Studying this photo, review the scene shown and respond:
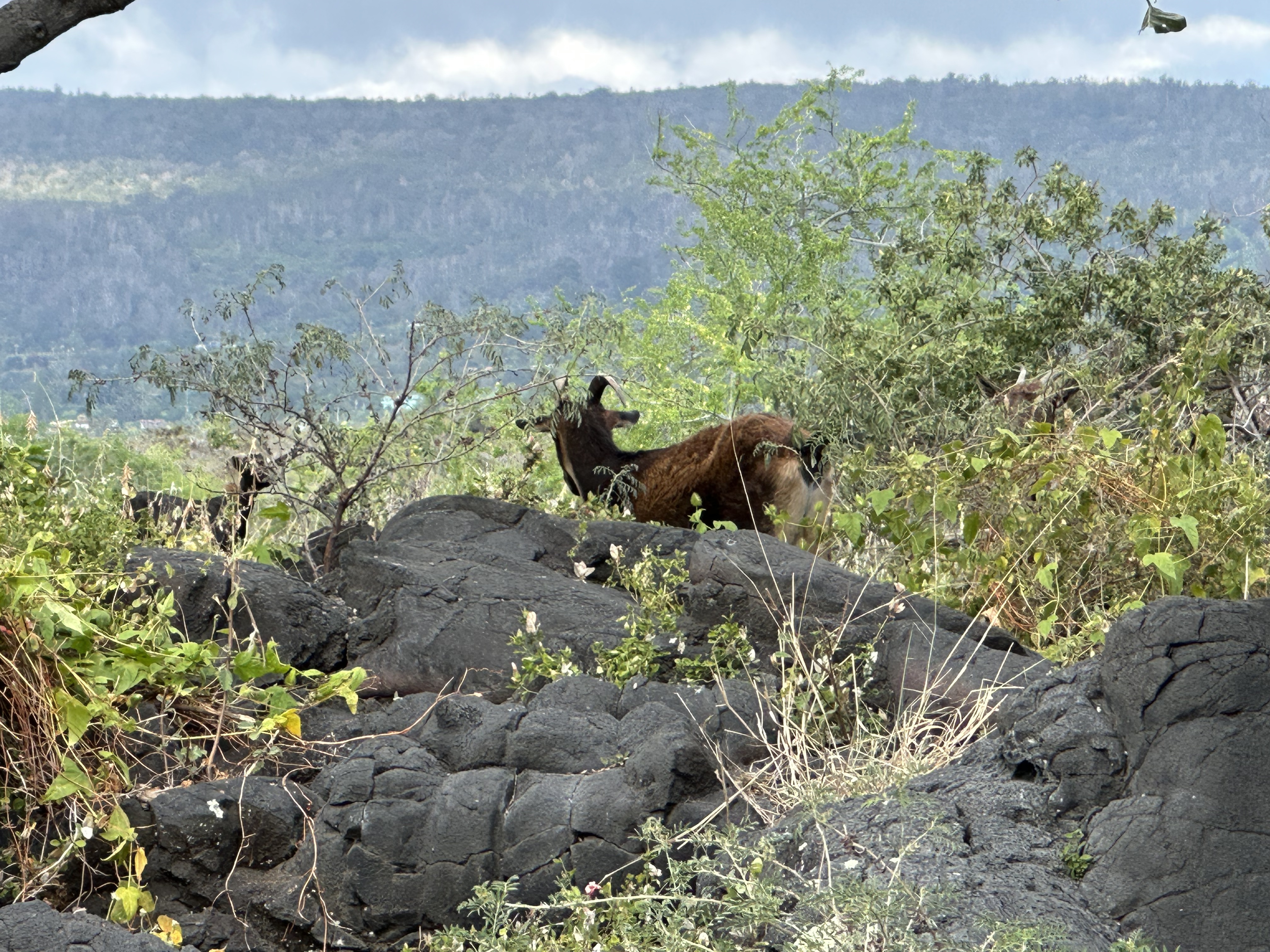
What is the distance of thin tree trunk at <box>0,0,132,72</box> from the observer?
6445 mm

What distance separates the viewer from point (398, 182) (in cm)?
17912

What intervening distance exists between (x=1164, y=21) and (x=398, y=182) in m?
182

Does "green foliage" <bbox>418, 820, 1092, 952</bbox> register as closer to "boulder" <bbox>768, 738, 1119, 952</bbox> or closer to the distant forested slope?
"boulder" <bbox>768, 738, 1119, 952</bbox>

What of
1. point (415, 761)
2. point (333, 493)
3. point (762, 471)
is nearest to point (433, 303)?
point (333, 493)

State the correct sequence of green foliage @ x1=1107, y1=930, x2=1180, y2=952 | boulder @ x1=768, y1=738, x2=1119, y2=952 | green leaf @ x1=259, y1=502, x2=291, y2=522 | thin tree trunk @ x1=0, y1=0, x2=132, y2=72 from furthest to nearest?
1. green leaf @ x1=259, y1=502, x2=291, y2=522
2. thin tree trunk @ x1=0, y1=0, x2=132, y2=72
3. boulder @ x1=768, y1=738, x2=1119, y2=952
4. green foliage @ x1=1107, y1=930, x2=1180, y2=952

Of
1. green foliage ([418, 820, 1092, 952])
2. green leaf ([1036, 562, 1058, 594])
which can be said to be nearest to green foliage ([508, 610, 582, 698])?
green foliage ([418, 820, 1092, 952])

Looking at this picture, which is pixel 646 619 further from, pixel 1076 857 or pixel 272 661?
pixel 1076 857

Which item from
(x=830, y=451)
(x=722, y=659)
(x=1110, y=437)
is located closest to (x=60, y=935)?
(x=722, y=659)

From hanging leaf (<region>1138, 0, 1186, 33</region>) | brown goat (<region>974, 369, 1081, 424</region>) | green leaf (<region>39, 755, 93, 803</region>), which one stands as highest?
hanging leaf (<region>1138, 0, 1186, 33</region>)

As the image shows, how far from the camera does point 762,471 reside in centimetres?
934

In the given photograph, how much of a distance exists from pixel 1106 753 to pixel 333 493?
6329mm

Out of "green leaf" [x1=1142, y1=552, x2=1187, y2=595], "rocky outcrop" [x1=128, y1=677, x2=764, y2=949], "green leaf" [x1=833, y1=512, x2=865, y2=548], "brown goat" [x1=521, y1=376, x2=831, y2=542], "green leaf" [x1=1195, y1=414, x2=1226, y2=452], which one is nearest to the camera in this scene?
"rocky outcrop" [x1=128, y1=677, x2=764, y2=949]

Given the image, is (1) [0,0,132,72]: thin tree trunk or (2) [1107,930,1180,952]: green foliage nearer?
(2) [1107,930,1180,952]: green foliage

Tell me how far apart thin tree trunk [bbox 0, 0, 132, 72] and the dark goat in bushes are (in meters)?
2.76
